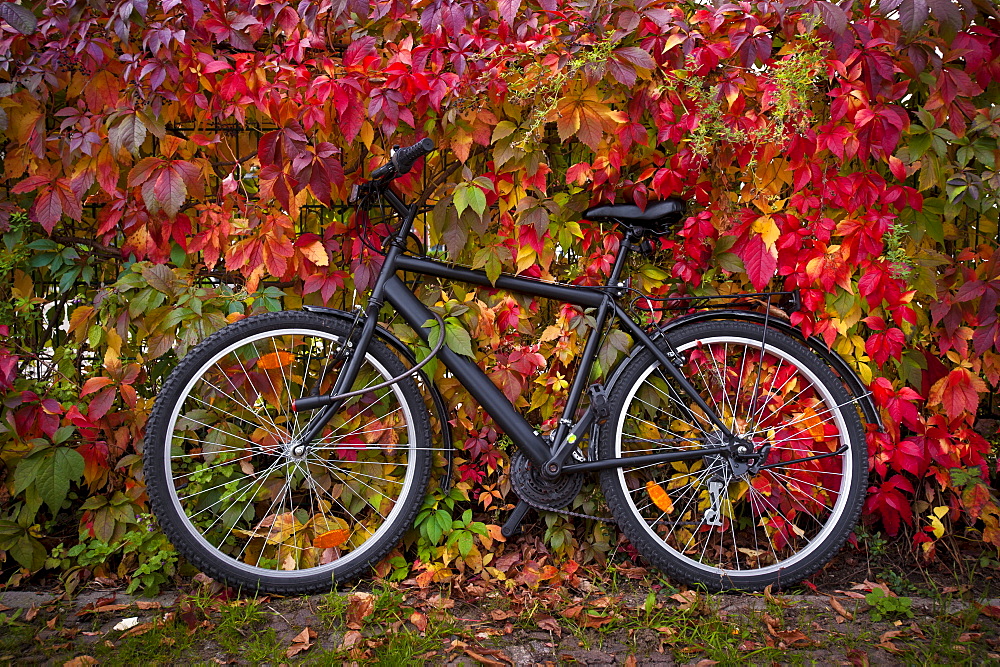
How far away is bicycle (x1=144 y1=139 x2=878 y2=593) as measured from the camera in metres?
2.33

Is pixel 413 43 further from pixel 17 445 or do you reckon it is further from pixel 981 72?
pixel 17 445

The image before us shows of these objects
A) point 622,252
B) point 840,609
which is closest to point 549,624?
point 840,609

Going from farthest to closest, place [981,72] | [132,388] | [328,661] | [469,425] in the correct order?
[469,425] < [132,388] < [981,72] < [328,661]

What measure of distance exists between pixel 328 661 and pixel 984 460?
2.53m

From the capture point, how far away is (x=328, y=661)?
1993 mm

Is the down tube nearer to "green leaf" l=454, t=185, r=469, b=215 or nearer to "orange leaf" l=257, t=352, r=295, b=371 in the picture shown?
"green leaf" l=454, t=185, r=469, b=215

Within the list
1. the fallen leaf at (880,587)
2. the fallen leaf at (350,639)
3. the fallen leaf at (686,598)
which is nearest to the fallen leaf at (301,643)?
the fallen leaf at (350,639)

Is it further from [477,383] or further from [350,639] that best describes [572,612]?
[477,383]

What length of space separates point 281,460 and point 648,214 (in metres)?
1.71

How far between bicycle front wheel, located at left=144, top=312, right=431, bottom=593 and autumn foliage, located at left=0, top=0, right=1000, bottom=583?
0.56 feet

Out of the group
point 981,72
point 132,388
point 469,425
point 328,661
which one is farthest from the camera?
point 469,425

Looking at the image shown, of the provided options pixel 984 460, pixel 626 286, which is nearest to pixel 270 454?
pixel 626 286

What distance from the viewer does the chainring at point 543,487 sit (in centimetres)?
242

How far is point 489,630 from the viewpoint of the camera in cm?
220
